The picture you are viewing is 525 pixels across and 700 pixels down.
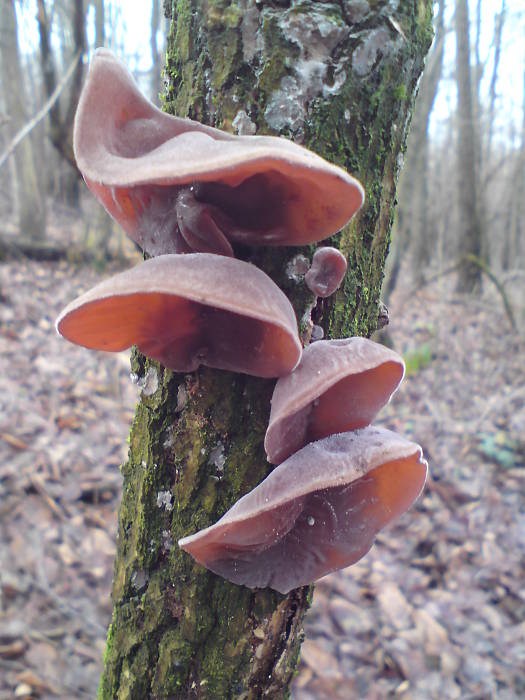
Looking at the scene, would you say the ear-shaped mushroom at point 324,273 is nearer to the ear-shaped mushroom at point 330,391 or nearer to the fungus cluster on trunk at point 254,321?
the fungus cluster on trunk at point 254,321

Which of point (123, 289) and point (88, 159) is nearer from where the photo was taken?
point (123, 289)

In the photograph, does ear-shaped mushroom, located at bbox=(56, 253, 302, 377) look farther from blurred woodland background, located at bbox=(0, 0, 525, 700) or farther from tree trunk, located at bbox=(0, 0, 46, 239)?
tree trunk, located at bbox=(0, 0, 46, 239)

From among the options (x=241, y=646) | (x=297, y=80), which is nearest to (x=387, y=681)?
(x=241, y=646)

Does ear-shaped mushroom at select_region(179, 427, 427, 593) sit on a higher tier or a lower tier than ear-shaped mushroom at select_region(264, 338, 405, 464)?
lower

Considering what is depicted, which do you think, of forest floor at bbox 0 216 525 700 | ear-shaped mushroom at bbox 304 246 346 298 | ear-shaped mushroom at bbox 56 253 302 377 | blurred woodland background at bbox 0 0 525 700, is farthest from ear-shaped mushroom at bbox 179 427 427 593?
forest floor at bbox 0 216 525 700

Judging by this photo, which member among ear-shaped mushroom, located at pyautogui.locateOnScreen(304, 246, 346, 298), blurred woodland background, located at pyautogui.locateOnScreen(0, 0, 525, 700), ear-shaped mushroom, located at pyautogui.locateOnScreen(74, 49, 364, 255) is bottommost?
blurred woodland background, located at pyautogui.locateOnScreen(0, 0, 525, 700)

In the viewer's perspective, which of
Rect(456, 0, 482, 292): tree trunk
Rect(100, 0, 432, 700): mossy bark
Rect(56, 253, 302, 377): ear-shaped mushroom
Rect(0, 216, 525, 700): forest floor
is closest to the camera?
Rect(56, 253, 302, 377): ear-shaped mushroom

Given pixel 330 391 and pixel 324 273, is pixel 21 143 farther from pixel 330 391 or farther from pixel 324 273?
pixel 330 391

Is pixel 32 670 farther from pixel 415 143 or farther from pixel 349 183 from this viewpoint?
pixel 415 143

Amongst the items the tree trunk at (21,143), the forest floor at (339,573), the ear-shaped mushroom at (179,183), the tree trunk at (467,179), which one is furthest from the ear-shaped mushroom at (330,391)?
the tree trunk at (467,179)
